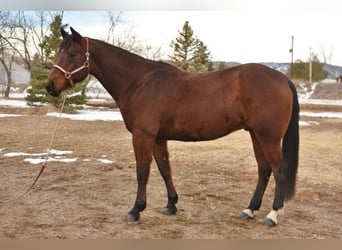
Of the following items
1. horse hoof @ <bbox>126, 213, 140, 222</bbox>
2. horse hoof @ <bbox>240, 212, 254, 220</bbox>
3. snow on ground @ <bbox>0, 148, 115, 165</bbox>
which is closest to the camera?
horse hoof @ <bbox>126, 213, 140, 222</bbox>

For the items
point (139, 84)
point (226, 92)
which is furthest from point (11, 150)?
point (226, 92)

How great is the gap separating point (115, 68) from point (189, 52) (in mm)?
3144

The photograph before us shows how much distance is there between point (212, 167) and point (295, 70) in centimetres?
243

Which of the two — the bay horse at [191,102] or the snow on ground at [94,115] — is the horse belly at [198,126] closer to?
the bay horse at [191,102]

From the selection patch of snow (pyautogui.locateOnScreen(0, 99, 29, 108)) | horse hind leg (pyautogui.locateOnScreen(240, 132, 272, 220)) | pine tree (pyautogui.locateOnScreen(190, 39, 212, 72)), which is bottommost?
horse hind leg (pyautogui.locateOnScreen(240, 132, 272, 220))

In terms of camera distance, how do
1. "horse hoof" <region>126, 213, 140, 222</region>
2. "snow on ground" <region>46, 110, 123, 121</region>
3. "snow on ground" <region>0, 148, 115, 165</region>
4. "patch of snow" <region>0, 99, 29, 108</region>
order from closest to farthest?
1. "horse hoof" <region>126, 213, 140, 222</region>
2. "snow on ground" <region>0, 148, 115, 165</region>
3. "patch of snow" <region>0, 99, 29, 108</region>
4. "snow on ground" <region>46, 110, 123, 121</region>

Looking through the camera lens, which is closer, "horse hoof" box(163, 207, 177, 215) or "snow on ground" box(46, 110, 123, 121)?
"horse hoof" box(163, 207, 177, 215)

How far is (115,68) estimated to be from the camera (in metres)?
2.86

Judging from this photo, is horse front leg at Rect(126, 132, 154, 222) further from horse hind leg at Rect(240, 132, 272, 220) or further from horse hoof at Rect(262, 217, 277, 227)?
horse hoof at Rect(262, 217, 277, 227)

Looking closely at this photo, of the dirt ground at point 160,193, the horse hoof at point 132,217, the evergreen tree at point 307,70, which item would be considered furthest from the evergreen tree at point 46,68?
the evergreen tree at point 307,70

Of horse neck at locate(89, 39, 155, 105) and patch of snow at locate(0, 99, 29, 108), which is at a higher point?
horse neck at locate(89, 39, 155, 105)

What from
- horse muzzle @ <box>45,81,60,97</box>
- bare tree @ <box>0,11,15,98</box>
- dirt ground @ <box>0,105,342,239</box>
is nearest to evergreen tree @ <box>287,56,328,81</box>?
dirt ground @ <box>0,105,342,239</box>

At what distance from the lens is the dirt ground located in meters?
2.62

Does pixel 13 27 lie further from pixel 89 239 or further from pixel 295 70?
pixel 295 70
